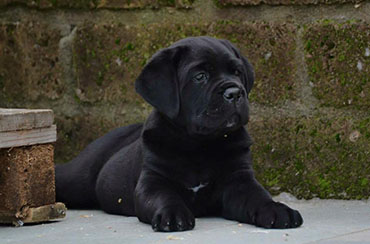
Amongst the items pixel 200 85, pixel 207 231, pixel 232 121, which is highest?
pixel 200 85

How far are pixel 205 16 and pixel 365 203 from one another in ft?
3.47

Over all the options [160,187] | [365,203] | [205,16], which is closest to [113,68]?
[205,16]

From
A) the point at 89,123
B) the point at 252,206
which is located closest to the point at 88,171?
the point at 89,123

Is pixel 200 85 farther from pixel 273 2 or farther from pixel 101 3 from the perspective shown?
pixel 101 3

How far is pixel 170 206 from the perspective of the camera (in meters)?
2.96

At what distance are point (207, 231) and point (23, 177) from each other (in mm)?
766

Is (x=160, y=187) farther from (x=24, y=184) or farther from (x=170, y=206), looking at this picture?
(x=24, y=184)

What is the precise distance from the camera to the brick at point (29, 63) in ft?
13.5

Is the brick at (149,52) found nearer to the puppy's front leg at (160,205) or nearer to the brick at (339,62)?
the brick at (339,62)

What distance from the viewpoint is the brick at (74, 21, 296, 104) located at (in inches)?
146

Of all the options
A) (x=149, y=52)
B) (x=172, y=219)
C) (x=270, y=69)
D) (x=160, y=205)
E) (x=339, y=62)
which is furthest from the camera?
(x=149, y=52)

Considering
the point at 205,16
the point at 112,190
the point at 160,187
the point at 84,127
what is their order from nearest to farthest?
the point at 160,187, the point at 112,190, the point at 205,16, the point at 84,127

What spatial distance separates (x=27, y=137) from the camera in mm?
3211

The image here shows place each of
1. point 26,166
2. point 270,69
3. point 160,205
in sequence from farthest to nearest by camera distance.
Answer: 1. point 270,69
2. point 26,166
3. point 160,205
